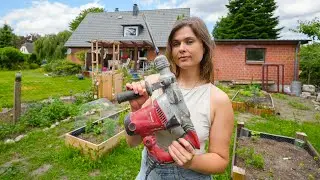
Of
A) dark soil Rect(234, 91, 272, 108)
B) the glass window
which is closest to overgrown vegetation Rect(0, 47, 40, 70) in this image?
the glass window

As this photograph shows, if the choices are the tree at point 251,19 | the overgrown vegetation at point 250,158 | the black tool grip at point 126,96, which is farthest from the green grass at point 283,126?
the tree at point 251,19

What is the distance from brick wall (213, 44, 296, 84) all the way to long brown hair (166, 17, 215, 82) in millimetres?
13452

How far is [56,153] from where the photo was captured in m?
4.88

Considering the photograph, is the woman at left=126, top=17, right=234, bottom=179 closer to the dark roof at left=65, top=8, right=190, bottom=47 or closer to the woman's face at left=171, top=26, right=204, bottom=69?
the woman's face at left=171, top=26, right=204, bottom=69

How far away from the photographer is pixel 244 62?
15664 millimetres

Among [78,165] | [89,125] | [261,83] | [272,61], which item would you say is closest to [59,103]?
[89,125]

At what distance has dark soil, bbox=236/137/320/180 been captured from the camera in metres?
3.84

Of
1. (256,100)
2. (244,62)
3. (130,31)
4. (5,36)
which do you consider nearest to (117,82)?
(256,100)

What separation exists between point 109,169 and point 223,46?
13181mm

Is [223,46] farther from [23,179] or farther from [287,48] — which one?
[23,179]

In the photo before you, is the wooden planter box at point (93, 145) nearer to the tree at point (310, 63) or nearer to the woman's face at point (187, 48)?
the woman's face at point (187, 48)

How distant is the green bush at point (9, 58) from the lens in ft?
87.0

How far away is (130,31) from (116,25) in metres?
2.31

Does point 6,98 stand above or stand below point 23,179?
above
